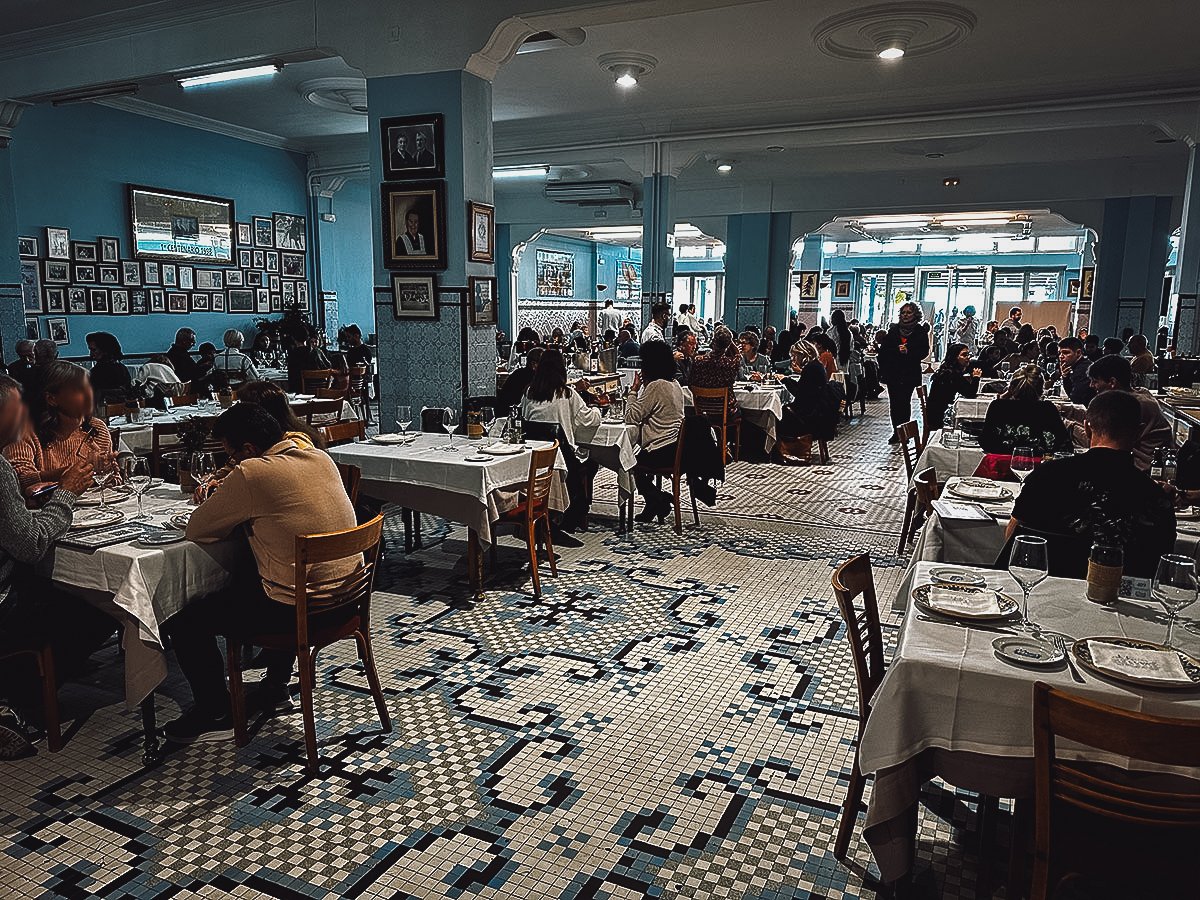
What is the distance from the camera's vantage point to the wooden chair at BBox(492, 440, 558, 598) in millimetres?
4504

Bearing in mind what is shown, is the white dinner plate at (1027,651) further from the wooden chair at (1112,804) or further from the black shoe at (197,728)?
the black shoe at (197,728)

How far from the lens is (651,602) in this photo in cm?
455

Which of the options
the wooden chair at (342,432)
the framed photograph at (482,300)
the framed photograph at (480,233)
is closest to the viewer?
the wooden chair at (342,432)

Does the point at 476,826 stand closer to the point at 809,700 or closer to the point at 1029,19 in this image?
the point at 809,700

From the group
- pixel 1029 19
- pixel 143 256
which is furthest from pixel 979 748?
pixel 143 256

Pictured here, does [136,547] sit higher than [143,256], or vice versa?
[143,256]

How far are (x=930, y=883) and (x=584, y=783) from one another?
44.1 inches

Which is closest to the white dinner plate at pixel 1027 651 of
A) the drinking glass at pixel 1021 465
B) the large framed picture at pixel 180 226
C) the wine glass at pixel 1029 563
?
the wine glass at pixel 1029 563

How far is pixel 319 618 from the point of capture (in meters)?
3.02

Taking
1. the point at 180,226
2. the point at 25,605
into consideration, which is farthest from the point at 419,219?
the point at 180,226

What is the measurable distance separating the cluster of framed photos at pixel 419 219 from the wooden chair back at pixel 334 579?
3144 millimetres

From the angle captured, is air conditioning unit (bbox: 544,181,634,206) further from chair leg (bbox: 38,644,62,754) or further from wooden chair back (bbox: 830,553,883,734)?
wooden chair back (bbox: 830,553,883,734)

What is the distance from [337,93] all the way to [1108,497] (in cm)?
893

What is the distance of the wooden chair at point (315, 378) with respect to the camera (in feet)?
28.4
